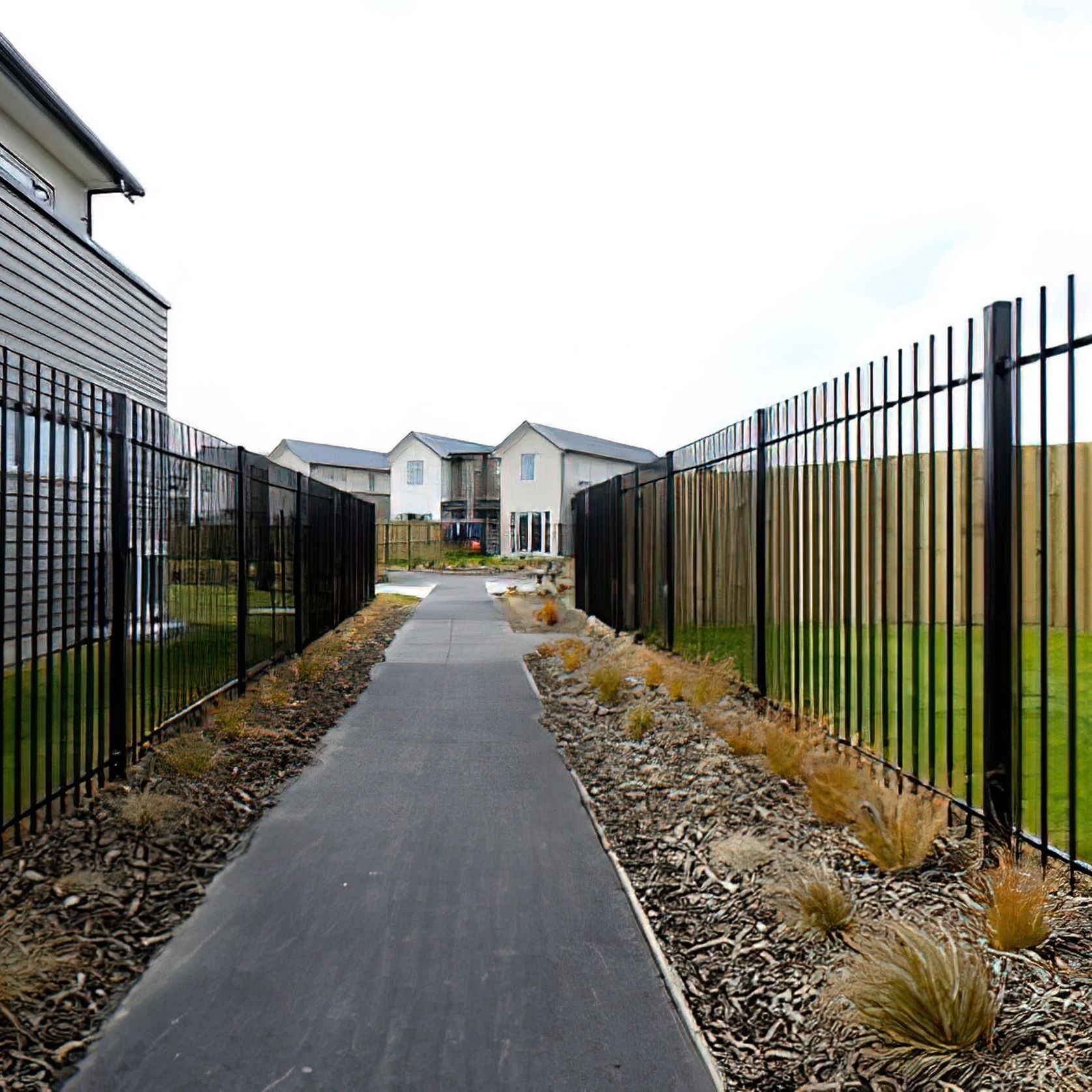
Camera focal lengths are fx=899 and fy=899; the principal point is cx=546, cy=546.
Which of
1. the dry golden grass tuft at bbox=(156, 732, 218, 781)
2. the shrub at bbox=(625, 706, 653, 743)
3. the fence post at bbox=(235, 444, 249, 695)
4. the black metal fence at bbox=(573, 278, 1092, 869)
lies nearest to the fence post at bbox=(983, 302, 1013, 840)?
the black metal fence at bbox=(573, 278, 1092, 869)

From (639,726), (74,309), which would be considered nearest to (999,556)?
(639,726)

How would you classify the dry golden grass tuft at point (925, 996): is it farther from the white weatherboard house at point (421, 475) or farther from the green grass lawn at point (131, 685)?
the white weatherboard house at point (421, 475)

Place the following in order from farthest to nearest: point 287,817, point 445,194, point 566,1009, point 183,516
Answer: point 445,194
point 183,516
point 287,817
point 566,1009

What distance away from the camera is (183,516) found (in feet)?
22.5

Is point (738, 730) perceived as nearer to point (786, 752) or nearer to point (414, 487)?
point (786, 752)

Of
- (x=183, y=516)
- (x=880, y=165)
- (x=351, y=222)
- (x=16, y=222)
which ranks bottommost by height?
(x=183, y=516)

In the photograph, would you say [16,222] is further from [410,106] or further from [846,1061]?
[846,1061]

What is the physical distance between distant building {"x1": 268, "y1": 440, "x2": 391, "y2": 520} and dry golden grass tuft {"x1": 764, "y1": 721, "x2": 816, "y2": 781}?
4532 cm

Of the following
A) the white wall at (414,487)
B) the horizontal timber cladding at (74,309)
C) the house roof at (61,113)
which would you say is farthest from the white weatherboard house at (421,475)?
the house roof at (61,113)

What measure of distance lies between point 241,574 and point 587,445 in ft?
129

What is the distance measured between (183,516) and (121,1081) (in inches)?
186

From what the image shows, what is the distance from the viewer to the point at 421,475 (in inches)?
1964

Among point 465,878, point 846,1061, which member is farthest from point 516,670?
point 846,1061

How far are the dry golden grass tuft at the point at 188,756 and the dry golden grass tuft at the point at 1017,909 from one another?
456 centimetres
